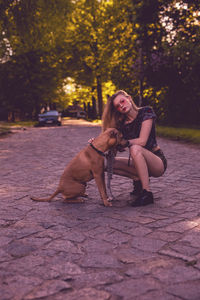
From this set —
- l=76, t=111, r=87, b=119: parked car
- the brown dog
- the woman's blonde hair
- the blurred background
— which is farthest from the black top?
l=76, t=111, r=87, b=119: parked car

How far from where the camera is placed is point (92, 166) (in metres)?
4.43

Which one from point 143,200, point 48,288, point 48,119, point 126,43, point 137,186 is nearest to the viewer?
point 48,288

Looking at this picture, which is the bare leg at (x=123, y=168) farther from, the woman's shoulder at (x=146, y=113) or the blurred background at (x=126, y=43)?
the blurred background at (x=126, y=43)

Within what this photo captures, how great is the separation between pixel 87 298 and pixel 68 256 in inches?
28.8

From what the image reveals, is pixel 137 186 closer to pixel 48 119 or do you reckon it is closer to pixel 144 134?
pixel 144 134

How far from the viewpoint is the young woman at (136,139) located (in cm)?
454

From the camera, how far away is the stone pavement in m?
2.38

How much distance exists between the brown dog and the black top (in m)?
0.38

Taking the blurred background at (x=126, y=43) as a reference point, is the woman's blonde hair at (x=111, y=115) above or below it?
below

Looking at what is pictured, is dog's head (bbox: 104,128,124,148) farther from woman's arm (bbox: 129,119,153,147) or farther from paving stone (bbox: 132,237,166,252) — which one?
paving stone (bbox: 132,237,166,252)

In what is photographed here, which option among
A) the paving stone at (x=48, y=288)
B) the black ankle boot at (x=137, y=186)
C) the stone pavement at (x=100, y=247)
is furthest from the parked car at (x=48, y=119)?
the paving stone at (x=48, y=288)

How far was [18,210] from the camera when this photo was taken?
4473 millimetres

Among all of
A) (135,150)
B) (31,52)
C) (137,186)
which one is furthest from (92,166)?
(31,52)

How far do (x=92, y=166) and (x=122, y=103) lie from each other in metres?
0.94
